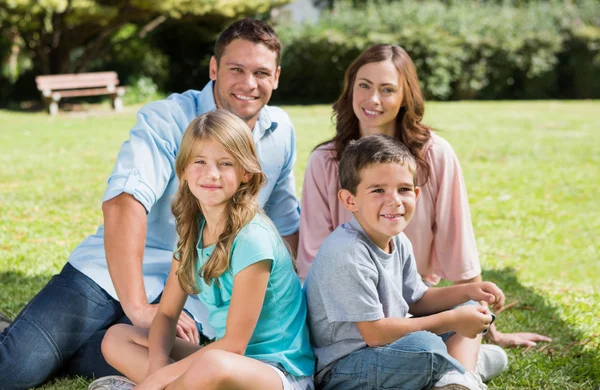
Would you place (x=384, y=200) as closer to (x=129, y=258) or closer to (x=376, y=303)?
(x=376, y=303)

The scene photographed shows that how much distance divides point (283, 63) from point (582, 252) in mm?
15079

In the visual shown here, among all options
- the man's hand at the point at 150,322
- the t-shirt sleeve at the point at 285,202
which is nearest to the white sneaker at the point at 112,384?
the man's hand at the point at 150,322

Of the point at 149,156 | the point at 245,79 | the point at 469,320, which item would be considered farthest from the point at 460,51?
the point at 469,320

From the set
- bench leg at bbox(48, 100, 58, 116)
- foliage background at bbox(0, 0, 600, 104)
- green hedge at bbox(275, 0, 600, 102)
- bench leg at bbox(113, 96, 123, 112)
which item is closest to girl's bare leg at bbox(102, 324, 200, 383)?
bench leg at bbox(48, 100, 58, 116)

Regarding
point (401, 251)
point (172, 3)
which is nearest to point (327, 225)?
point (401, 251)

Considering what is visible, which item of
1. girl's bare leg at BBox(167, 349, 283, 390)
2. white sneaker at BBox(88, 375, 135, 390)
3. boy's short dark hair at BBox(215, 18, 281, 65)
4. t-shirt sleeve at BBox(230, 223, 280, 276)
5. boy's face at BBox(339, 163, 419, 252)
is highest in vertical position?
boy's short dark hair at BBox(215, 18, 281, 65)

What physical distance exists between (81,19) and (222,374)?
51.7ft

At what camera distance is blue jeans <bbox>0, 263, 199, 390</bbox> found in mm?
3154

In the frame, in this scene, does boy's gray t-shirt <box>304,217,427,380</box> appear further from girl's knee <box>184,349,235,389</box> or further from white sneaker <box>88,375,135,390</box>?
white sneaker <box>88,375,135,390</box>

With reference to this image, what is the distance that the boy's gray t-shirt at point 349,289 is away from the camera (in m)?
2.73

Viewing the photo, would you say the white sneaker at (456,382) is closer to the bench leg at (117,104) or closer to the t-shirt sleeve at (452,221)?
the t-shirt sleeve at (452,221)

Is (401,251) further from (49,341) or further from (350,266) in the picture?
(49,341)

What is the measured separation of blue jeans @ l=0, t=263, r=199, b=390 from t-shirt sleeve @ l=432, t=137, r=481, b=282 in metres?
1.55

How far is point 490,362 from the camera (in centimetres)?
324
